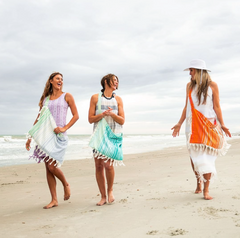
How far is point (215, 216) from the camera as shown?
3154mm

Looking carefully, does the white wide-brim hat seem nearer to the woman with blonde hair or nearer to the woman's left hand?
the woman with blonde hair

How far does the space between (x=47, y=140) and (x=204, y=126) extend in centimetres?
220

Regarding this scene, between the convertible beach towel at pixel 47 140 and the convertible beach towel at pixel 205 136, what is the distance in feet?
6.00

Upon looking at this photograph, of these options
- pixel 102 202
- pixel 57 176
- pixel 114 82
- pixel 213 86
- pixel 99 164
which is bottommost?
pixel 102 202

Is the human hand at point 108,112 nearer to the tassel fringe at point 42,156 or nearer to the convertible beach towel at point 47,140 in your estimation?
the convertible beach towel at point 47,140

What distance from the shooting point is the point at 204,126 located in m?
4.12

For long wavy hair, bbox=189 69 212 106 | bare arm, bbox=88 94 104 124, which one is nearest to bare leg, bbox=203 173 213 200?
long wavy hair, bbox=189 69 212 106

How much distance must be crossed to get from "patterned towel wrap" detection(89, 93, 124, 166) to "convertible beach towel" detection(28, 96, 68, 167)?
470 millimetres

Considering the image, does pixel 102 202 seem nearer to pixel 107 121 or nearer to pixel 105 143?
pixel 105 143

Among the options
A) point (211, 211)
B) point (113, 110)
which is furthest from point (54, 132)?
point (211, 211)

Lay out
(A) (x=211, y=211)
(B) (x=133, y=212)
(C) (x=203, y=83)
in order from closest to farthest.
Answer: (A) (x=211, y=211) < (B) (x=133, y=212) < (C) (x=203, y=83)

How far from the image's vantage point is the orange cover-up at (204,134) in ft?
13.5

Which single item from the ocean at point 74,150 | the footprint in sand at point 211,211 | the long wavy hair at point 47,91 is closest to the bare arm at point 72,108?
the long wavy hair at point 47,91

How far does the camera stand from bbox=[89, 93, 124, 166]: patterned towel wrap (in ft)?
13.5
